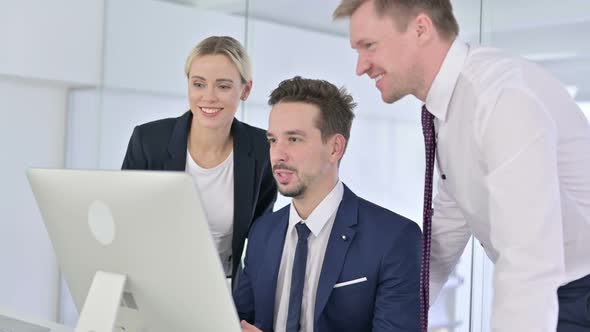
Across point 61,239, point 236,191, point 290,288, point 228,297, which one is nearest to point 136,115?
point 236,191

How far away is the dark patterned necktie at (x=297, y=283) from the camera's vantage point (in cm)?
221

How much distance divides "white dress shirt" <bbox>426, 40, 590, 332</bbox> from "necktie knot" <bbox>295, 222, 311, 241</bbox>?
20.5 inches

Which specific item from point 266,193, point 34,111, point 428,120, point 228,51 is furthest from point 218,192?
point 34,111

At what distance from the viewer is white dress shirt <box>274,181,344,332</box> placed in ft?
7.39

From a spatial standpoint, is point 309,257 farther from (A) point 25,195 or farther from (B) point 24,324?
(A) point 25,195

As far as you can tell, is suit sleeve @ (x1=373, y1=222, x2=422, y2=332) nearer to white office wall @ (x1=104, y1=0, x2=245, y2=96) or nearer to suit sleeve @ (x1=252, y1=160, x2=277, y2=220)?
suit sleeve @ (x1=252, y1=160, x2=277, y2=220)

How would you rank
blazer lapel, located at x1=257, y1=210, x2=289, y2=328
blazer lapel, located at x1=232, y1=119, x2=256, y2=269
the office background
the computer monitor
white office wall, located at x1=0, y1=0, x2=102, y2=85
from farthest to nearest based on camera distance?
white office wall, located at x1=0, y1=0, x2=102, y2=85, the office background, blazer lapel, located at x1=232, y1=119, x2=256, y2=269, blazer lapel, located at x1=257, y1=210, x2=289, y2=328, the computer monitor

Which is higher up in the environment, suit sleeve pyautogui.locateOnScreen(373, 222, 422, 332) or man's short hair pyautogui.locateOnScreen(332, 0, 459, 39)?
man's short hair pyautogui.locateOnScreen(332, 0, 459, 39)

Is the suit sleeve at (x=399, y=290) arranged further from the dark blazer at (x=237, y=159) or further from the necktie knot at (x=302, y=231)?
the dark blazer at (x=237, y=159)

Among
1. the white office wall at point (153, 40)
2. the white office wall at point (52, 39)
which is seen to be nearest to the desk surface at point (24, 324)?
the white office wall at point (153, 40)

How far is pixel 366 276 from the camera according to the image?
2.19 meters

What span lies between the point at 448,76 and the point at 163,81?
3346 millimetres

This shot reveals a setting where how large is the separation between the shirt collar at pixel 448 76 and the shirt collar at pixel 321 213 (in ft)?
2.06

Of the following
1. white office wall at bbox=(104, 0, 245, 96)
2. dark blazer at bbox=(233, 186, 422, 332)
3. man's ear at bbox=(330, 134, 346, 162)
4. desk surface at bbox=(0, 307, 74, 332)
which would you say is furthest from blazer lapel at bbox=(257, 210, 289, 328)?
white office wall at bbox=(104, 0, 245, 96)
